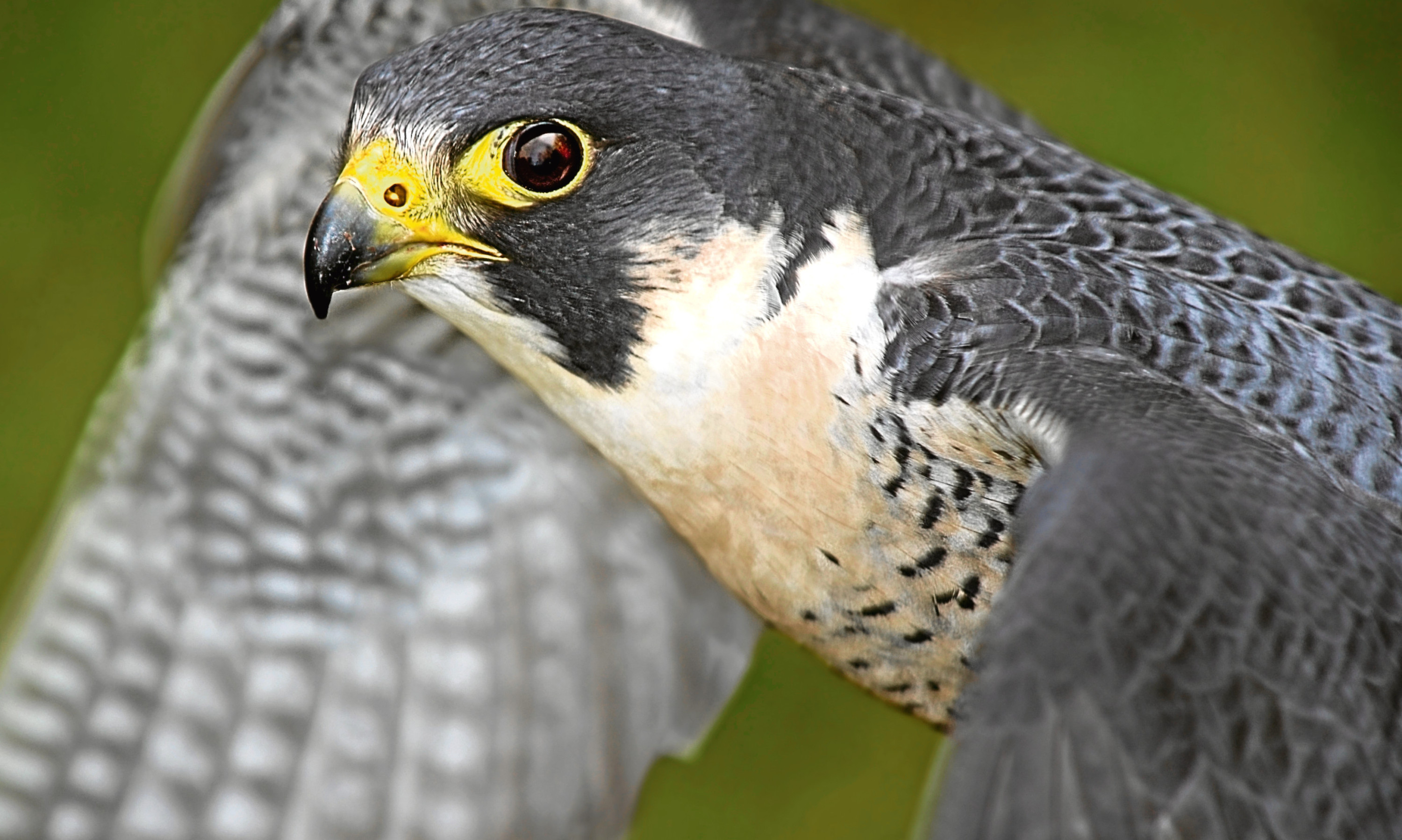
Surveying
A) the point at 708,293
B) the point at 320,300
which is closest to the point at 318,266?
the point at 320,300

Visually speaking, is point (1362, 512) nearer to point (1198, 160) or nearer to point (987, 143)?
point (987, 143)

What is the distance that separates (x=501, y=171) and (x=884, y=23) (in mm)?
2295

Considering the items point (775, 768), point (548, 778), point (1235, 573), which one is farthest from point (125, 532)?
point (775, 768)

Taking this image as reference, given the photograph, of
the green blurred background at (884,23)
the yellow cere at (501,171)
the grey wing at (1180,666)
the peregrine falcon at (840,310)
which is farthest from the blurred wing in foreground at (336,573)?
the green blurred background at (884,23)

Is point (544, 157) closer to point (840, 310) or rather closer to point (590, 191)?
point (590, 191)

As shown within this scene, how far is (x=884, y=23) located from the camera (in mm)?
3457

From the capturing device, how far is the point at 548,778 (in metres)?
2.09

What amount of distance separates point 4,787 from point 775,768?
201cm

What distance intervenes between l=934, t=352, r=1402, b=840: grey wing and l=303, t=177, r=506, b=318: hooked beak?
26.0 inches

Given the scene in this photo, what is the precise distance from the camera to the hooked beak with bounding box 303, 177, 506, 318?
4.68 ft

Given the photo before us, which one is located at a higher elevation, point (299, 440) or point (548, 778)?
point (299, 440)

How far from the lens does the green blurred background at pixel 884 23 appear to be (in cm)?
353

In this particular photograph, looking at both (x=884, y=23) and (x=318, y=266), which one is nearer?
(x=318, y=266)

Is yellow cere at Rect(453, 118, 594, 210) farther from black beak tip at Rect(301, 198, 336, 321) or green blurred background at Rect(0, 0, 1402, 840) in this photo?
green blurred background at Rect(0, 0, 1402, 840)
